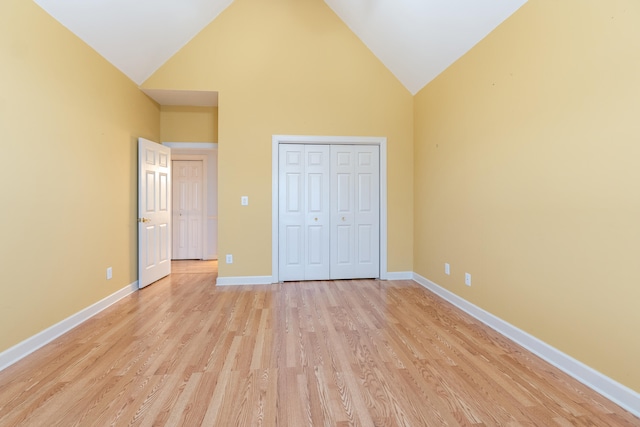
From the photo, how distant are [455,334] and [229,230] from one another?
115 inches

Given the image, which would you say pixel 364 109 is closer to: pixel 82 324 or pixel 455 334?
pixel 455 334

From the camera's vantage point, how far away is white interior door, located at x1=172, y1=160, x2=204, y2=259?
6.10 meters

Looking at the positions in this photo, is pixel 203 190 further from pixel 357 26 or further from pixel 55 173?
pixel 357 26

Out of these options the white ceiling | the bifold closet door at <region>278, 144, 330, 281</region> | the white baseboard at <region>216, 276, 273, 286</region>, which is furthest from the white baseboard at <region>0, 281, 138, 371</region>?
the white ceiling

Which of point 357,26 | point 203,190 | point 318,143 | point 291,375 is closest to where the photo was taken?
point 291,375

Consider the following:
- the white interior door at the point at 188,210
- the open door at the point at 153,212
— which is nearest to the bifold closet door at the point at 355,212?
the open door at the point at 153,212

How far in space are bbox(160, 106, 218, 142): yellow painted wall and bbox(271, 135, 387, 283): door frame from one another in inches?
52.8

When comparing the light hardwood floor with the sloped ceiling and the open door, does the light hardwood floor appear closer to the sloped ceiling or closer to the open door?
the open door

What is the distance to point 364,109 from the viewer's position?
420 centimetres

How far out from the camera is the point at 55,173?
99.5 inches

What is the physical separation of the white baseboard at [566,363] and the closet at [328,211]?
5.28 ft

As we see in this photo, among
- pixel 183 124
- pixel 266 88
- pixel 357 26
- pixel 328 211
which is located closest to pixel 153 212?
pixel 183 124

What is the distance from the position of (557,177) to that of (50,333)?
4033mm

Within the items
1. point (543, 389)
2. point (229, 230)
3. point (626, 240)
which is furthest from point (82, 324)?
point (626, 240)
